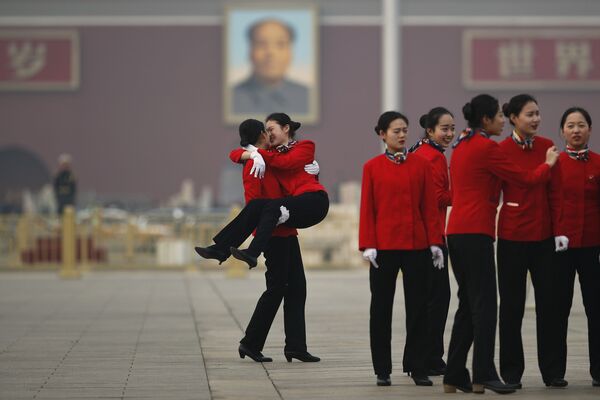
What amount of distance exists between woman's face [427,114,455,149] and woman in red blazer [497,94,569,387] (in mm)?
1008

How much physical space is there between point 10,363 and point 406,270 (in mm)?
3017

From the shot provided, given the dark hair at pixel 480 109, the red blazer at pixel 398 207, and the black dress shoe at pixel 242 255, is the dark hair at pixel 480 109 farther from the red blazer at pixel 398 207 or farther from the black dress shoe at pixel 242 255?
the black dress shoe at pixel 242 255

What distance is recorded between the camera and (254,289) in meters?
17.9

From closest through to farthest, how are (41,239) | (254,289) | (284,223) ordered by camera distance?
(284,223) < (254,289) < (41,239)

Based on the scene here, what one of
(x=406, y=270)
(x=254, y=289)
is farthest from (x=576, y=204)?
(x=254, y=289)

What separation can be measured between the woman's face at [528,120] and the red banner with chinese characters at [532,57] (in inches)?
1501

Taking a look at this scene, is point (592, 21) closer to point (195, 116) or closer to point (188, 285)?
point (195, 116)

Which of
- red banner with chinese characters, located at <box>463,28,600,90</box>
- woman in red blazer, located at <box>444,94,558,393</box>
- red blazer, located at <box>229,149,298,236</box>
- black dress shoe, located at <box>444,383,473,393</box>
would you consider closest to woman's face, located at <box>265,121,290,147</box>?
red blazer, located at <box>229,149,298,236</box>

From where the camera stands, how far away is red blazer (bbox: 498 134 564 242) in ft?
24.8

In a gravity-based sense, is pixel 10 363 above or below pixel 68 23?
below

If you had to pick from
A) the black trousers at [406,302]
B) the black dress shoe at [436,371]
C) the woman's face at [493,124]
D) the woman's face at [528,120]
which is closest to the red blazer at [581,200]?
the woman's face at [528,120]

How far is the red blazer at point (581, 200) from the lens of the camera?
7.86 metres

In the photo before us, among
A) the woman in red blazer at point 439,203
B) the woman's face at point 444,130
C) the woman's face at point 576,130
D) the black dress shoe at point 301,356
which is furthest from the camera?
the black dress shoe at point 301,356

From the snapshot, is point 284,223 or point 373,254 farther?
point 284,223
